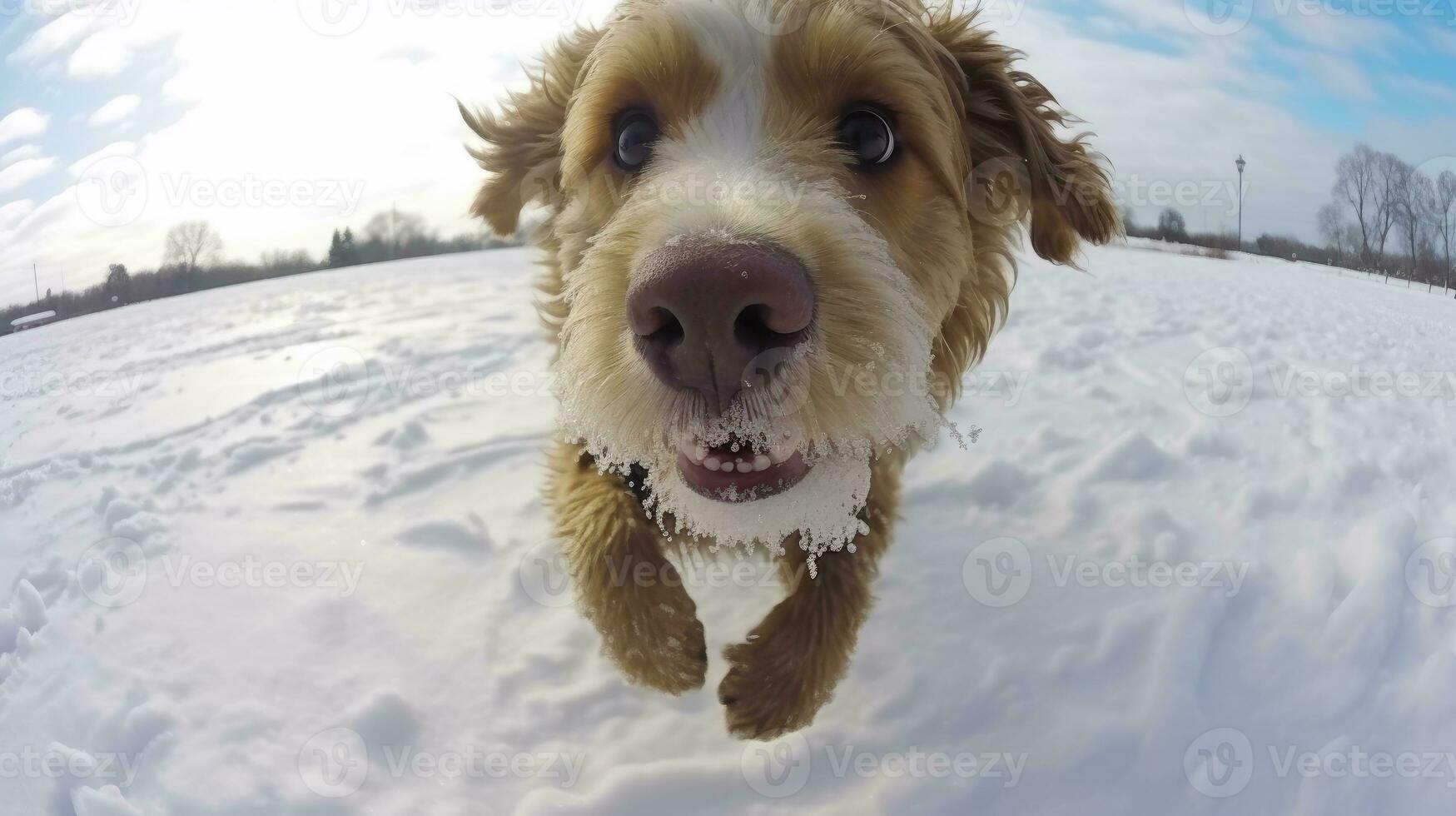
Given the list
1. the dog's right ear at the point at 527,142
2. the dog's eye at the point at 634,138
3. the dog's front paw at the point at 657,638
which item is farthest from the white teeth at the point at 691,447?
the dog's right ear at the point at 527,142

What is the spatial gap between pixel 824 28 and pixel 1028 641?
7.91ft

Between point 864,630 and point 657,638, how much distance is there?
1.09m

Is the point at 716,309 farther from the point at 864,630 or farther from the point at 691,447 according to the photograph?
the point at 864,630

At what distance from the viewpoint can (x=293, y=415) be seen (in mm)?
6727

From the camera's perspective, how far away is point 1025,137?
3.22m

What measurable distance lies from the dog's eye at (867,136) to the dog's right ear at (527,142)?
5.00 feet

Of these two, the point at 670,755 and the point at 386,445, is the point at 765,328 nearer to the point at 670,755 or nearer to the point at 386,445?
the point at 670,755

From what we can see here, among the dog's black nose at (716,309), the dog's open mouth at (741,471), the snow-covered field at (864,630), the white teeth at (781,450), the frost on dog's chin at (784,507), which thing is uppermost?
the dog's black nose at (716,309)

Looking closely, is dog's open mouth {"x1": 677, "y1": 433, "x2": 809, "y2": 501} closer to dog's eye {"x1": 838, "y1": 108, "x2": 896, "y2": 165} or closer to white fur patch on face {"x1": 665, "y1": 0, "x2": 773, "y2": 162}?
white fur patch on face {"x1": 665, "y1": 0, "x2": 773, "y2": 162}

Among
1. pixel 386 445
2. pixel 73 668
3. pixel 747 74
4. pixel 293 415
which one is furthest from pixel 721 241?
pixel 293 415

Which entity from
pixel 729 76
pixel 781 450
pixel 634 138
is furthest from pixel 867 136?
pixel 781 450

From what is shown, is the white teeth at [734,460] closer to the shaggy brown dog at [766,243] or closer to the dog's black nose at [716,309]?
the shaggy brown dog at [766,243]

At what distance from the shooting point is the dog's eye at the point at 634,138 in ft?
8.53

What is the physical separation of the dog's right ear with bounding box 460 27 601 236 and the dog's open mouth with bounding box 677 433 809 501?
1859 mm
